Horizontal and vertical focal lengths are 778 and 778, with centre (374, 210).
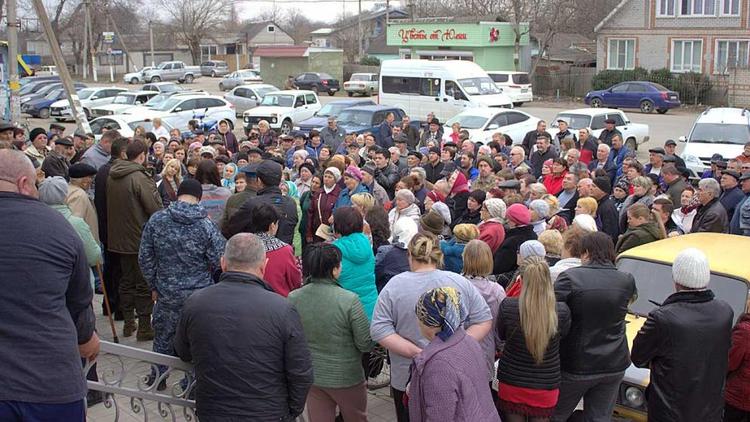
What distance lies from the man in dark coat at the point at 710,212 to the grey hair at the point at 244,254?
656 cm

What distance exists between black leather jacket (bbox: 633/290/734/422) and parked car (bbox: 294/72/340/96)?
46153mm

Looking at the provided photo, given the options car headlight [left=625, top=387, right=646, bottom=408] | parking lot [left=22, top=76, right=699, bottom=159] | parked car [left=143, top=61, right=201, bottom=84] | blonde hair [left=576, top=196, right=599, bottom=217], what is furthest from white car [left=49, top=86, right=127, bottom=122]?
car headlight [left=625, top=387, right=646, bottom=408]

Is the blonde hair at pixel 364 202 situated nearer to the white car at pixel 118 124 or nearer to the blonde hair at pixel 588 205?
the blonde hair at pixel 588 205

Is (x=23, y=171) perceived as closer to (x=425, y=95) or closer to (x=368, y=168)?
(x=368, y=168)

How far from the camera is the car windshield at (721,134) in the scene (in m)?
18.7

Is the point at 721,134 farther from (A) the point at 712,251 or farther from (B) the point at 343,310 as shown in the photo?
(B) the point at 343,310

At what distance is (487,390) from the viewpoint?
13.9 feet

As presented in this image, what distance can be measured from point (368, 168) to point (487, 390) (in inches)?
287

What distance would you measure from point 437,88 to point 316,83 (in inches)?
857

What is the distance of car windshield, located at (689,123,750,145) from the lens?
61.4ft

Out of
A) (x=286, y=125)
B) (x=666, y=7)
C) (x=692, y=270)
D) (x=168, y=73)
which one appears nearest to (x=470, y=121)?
(x=286, y=125)

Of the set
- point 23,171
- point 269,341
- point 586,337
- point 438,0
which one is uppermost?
point 438,0

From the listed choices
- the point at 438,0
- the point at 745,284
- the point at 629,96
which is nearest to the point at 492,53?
the point at 629,96

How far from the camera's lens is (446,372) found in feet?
13.2
